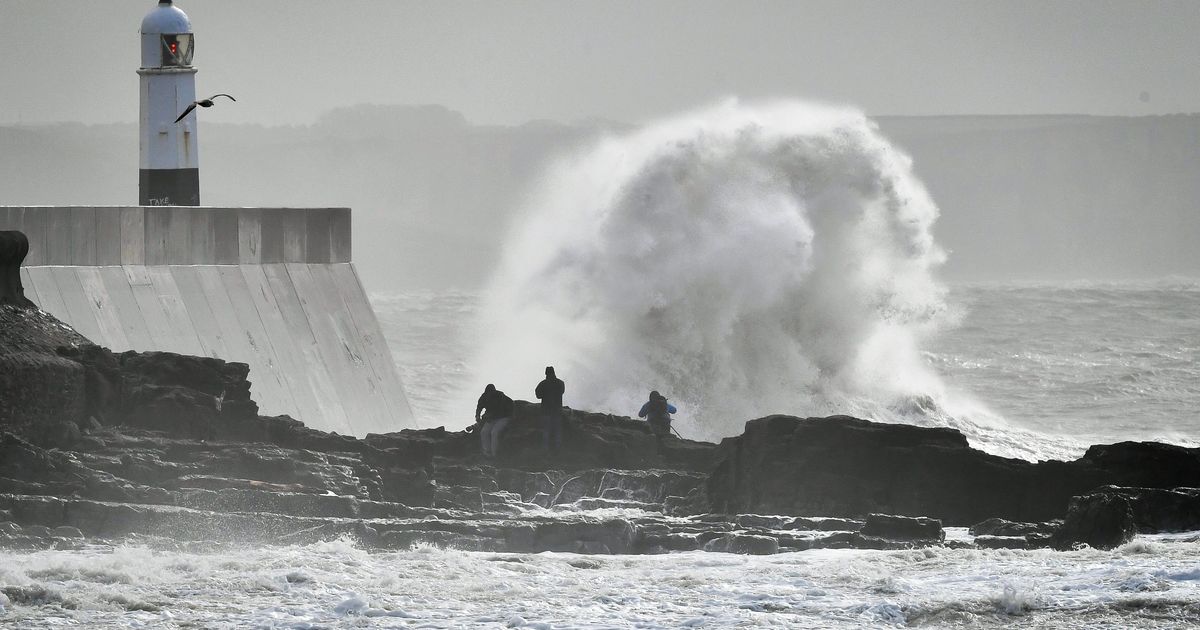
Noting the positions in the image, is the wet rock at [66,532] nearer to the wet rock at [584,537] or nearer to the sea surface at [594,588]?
the sea surface at [594,588]

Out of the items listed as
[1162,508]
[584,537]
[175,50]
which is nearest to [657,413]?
[584,537]

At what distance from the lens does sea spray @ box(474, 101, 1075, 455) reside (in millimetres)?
20391

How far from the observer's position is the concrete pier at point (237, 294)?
12.5 m

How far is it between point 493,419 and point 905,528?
3.45 m

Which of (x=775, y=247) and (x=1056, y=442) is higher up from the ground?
(x=775, y=247)

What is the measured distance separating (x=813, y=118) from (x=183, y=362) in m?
13.5

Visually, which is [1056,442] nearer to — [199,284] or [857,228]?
[857,228]

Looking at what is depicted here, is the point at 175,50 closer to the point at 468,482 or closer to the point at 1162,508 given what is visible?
the point at 468,482

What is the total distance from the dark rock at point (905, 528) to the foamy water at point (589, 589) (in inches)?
13.8

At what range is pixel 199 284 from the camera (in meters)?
13.6

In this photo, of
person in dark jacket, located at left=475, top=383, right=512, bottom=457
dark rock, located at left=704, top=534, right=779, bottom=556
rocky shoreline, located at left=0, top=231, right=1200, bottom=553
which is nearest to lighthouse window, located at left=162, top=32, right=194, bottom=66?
rocky shoreline, located at left=0, top=231, right=1200, bottom=553

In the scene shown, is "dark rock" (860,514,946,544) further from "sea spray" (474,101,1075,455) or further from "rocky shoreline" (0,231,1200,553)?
"sea spray" (474,101,1075,455)

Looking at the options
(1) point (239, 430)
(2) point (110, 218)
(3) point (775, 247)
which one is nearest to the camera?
(1) point (239, 430)

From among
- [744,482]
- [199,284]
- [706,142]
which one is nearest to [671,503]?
[744,482]
